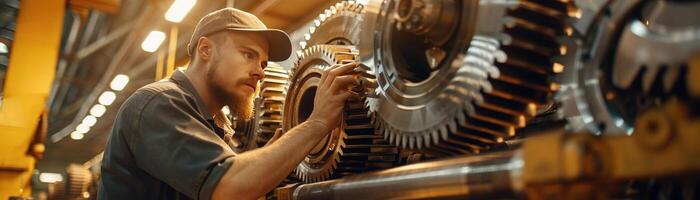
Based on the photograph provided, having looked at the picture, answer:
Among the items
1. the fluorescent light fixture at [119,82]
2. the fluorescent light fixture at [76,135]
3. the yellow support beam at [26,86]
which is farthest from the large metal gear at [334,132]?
the fluorescent light fixture at [76,135]

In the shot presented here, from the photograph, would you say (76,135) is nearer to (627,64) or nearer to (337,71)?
(337,71)

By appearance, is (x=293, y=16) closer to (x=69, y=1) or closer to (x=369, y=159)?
(x=69, y=1)

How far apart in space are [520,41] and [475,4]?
12 centimetres

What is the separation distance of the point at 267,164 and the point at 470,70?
57 cm

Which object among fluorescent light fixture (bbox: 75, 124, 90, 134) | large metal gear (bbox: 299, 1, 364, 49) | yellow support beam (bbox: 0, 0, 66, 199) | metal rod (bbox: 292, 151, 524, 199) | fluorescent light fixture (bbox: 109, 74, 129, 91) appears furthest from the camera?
fluorescent light fixture (bbox: 75, 124, 90, 134)

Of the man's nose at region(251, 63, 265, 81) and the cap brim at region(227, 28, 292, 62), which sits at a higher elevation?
the cap brim at region(227, 28, 292, 62)

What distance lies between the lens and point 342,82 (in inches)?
52.8

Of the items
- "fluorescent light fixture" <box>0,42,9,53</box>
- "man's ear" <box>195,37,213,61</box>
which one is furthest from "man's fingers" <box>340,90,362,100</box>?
"fluorescent light fixture" <box>0,42,9,53</box>

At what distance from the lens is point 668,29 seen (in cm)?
69

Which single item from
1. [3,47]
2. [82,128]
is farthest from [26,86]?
[82,128]

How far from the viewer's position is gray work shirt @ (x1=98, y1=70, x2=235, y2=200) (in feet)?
4.25

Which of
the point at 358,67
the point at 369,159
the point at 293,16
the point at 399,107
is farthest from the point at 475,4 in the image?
the point at 293,16

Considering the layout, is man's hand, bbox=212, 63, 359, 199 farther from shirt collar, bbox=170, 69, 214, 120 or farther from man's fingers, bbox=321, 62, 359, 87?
shirt collar, bbox=170, 69, 214, 120

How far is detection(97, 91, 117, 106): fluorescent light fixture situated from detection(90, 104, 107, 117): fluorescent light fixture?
19 cm
